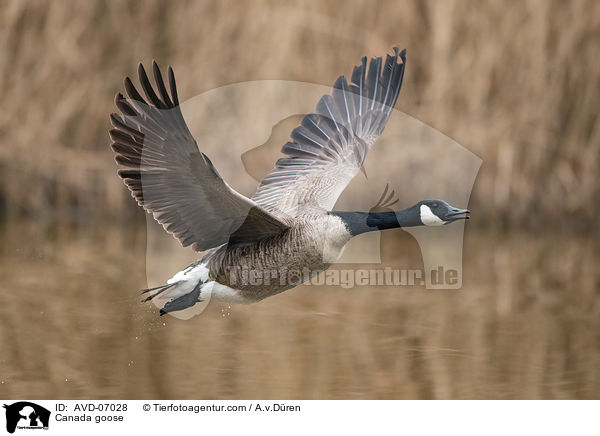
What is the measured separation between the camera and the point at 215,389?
13.8 ft

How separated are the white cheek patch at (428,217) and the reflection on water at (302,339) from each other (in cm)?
97

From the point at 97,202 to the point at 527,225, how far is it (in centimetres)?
499

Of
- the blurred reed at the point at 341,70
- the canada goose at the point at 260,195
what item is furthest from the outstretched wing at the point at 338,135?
the blurred reed at the point at 341,70

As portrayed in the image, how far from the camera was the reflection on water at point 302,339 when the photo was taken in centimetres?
430

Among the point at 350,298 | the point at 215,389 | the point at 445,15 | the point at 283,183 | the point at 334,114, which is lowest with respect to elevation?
the point at 215,389

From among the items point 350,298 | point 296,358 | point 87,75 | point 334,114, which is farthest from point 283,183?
point 87,75

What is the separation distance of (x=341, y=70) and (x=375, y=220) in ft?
15.1

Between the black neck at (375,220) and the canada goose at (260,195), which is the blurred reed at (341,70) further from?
the black neck at (375,220)

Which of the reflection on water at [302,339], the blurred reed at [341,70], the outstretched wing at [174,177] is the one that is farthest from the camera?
the blurred reed at [341,70]

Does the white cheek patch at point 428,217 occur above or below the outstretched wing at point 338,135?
below

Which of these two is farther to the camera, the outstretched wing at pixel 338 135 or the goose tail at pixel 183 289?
the outstretched wing at pixel 338 135

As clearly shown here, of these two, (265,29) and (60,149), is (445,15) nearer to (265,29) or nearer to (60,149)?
(265,29)

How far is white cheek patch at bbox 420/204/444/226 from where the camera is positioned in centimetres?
407
